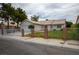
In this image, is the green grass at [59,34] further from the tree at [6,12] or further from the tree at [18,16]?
the tree at [6,12]

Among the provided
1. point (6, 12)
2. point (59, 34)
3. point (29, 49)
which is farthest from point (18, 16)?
point (59, 34)

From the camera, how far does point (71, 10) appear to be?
468cm

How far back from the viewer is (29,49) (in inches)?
184

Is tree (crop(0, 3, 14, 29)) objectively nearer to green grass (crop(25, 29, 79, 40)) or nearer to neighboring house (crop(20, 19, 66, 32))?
neighboring house (crop(20, 19, 66, 32))

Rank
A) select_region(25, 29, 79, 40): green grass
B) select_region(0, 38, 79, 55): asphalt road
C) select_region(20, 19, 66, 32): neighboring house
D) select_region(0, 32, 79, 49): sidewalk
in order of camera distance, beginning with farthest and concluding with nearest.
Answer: select_region(25, 29, 79, 40): green grass < select_region(0, 32, 79, 49): sidewalk < select_region(20, 19, 66, 32): neighboring house < select_region(0, 38, 79, 55): asphalt road

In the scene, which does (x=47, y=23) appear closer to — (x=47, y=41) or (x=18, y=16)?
(x=47, y=41)

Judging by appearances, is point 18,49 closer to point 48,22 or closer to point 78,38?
point 48,22

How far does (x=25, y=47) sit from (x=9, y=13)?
3.49 feet

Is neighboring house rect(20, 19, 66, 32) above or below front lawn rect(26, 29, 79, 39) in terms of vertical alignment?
above

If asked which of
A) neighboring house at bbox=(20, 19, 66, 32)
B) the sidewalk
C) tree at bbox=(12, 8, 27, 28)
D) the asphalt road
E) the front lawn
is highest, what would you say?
tree at bbox=(12, 8, 27, 28)

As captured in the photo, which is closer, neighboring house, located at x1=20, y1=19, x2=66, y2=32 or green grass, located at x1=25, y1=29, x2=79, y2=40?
neighboring house, located at x1=20, y1=19, x2=66, y2=32

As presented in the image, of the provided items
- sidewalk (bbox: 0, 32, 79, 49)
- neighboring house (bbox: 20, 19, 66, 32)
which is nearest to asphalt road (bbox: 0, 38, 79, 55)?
sidewalk (bbox: 0, 32, 79, 49)

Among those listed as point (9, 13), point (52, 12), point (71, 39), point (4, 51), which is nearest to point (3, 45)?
point (4, 51)

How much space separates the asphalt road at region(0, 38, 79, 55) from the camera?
4.50 m
